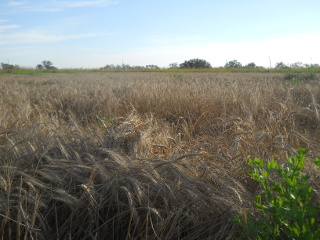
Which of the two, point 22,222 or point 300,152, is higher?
point 300,152

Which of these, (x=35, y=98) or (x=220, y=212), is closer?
(x=220, y=212)

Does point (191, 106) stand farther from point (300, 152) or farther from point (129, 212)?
point (300, 152)

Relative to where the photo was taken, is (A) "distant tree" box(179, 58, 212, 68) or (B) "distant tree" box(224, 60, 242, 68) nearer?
(B) "distant tree" box(224, 60, 242, 68)

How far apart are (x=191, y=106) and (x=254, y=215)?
7.96 feet

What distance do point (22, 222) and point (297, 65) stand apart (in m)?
16.3

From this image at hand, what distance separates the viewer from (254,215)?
1561 millimetres

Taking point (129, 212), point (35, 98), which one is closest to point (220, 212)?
point (129, 212)

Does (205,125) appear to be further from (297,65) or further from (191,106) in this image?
(297,65)

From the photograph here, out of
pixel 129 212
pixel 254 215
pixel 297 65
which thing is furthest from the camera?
pixel 297 65

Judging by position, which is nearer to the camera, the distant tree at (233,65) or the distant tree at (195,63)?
the distant tree at (233,65)

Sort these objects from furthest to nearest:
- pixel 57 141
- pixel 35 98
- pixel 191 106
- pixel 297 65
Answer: pixel 297 65 < pixel 35 98 < pixel 191 106 < pixel 57 141

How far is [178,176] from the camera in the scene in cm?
189

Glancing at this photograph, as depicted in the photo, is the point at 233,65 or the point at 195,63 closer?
the point at 233,65

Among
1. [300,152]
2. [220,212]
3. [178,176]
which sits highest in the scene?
[300,152]
